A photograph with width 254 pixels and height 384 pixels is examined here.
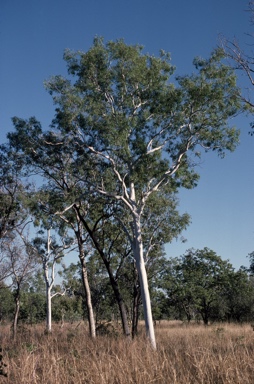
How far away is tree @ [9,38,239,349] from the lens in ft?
55.4

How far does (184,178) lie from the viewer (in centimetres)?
1905

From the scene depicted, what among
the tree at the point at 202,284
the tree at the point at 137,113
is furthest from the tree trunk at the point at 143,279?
the tree at the point at 202,284

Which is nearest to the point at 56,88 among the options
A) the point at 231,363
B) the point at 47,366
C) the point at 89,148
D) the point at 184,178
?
the point at 89,148

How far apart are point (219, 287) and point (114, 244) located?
24.9m

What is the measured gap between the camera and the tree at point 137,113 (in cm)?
1688

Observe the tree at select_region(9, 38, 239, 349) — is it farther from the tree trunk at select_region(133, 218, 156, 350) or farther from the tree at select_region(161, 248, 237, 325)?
the tree at select_region(161, 248, 237, 325)

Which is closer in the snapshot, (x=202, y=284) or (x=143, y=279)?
(x=143, y=279)

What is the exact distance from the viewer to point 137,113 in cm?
1834

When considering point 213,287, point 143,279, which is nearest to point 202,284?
point 213,287

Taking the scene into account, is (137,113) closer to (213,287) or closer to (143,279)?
(143,279)

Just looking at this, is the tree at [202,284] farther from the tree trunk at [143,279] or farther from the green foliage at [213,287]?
the tree trunk at [143,279]

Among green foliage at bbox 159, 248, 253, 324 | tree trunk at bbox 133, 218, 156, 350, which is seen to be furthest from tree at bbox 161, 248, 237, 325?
tree trunk at bbox 133, 218, 156, 350

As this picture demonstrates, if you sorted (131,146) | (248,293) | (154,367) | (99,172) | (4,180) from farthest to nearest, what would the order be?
(248,293), (4,180), (99,172), (131,146), (154,367)

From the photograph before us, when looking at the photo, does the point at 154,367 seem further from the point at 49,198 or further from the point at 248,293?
the point at 248,293
